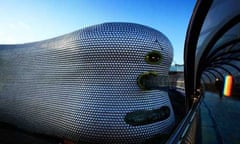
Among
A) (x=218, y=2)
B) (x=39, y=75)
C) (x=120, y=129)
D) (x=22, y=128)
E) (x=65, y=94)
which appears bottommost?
(x=22, y=128)

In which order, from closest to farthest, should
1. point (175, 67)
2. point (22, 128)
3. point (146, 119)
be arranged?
point (146, 119)
point (22, 128)
point (175, 67)

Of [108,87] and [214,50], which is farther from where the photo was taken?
[214,50]

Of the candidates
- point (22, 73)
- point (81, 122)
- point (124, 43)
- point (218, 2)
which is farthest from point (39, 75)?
point (218, 2)

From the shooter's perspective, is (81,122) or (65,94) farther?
(65,94)

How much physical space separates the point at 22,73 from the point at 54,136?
9002 mm

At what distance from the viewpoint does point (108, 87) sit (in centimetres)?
1430

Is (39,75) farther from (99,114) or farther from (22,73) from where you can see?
(99,114)

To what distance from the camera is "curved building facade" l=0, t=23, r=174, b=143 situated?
1391 centimetres

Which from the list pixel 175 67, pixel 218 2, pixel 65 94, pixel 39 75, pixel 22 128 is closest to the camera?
pixel 218 2

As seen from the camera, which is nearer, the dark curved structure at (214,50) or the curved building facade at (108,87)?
the dark curved structure at (214,50)

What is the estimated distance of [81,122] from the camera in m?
14.0

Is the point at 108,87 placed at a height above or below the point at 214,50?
below

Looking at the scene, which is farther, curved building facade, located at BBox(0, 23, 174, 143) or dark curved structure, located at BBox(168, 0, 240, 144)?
curved building facade, located at BBox(0, 23, 174, 143)

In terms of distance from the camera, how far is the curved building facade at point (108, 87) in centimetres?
1391
